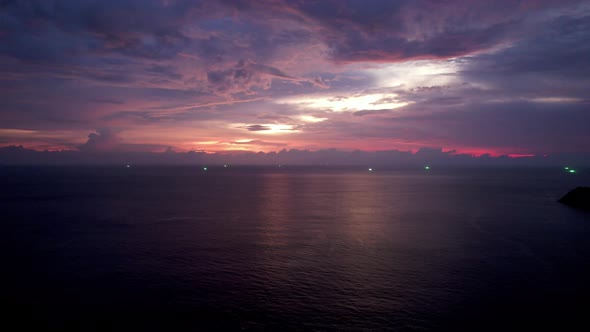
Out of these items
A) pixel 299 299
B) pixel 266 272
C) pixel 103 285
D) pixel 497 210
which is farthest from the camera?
pixel 497 210

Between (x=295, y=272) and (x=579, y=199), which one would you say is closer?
(x=295, y=272)

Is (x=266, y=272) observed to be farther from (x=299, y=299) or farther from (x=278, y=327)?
(x=278, y=327)

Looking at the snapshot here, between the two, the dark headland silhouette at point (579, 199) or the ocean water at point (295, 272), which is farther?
the dark headland silhouette at point (579, 199)

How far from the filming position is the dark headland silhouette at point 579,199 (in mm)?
112438

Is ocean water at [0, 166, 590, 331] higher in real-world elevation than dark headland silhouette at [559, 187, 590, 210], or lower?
lower

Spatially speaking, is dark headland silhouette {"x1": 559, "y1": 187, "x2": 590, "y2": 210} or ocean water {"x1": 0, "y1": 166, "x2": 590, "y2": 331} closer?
ocean water {"x1": 0, "y1": 166, "x2": 590, "y2": 331}

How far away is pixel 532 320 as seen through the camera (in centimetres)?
3556

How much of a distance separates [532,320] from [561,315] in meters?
3.69

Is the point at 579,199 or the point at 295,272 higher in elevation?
the point at 579,199

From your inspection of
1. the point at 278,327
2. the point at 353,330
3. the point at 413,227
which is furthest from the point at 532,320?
the point at 413,227

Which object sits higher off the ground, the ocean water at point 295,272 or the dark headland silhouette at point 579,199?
the dark headland silhouette at point 579,199

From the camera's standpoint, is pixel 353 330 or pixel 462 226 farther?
pixel 462 226

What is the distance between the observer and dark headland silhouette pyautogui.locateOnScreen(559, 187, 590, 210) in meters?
112

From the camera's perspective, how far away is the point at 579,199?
116625 mm
